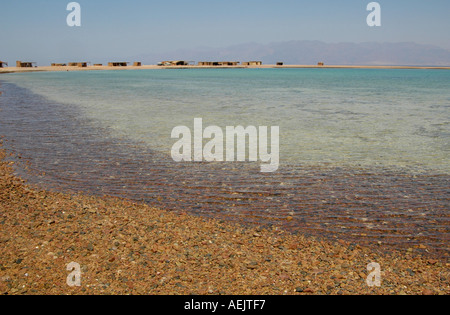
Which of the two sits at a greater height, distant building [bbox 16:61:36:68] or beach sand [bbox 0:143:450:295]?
distant building [bbox 16:61:36:68]

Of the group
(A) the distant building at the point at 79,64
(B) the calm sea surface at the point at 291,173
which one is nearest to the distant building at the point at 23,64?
(A) the distant building at the point at 79,64

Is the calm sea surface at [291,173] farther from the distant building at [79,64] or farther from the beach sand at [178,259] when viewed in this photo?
the distant building at [79,64]

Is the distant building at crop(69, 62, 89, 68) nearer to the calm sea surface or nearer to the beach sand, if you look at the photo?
the calm sea surface

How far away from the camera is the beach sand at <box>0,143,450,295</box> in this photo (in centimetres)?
490

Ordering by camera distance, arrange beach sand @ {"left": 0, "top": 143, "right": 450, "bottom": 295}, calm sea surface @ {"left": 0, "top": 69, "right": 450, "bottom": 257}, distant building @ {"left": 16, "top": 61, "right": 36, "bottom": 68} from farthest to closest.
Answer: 1. distant building @ {"left": 16, "top": 61, "right": 36, "bottom": 68}
2. calm sea surface @ {"left": 0, "top": 69, "right": 450, "bottom": 257}
3. beach sand @ {"left": 0, "top": 143, "right": 450, "bottom": 295}

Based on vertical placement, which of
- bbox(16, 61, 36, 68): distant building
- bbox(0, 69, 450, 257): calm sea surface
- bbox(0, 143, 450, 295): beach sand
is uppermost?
bbox(16, 61, 36, 68): distant building

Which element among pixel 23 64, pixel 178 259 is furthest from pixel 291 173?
pixel 23 64

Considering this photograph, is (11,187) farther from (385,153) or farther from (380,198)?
(385,153)

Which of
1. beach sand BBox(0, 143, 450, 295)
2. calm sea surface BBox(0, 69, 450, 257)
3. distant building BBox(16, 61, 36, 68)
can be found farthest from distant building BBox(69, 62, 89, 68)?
beach sand BBox(0, 143, 450, 295)

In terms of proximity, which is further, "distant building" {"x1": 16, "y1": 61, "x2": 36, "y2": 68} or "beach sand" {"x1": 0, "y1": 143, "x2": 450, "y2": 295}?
"distant building" {"x1": 16, "y1": 61, "x2": 36, "y2": 68}

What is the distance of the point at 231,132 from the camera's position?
16.1 m

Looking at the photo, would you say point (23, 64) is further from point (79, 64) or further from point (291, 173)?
point (291, 173)

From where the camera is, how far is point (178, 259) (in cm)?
556
